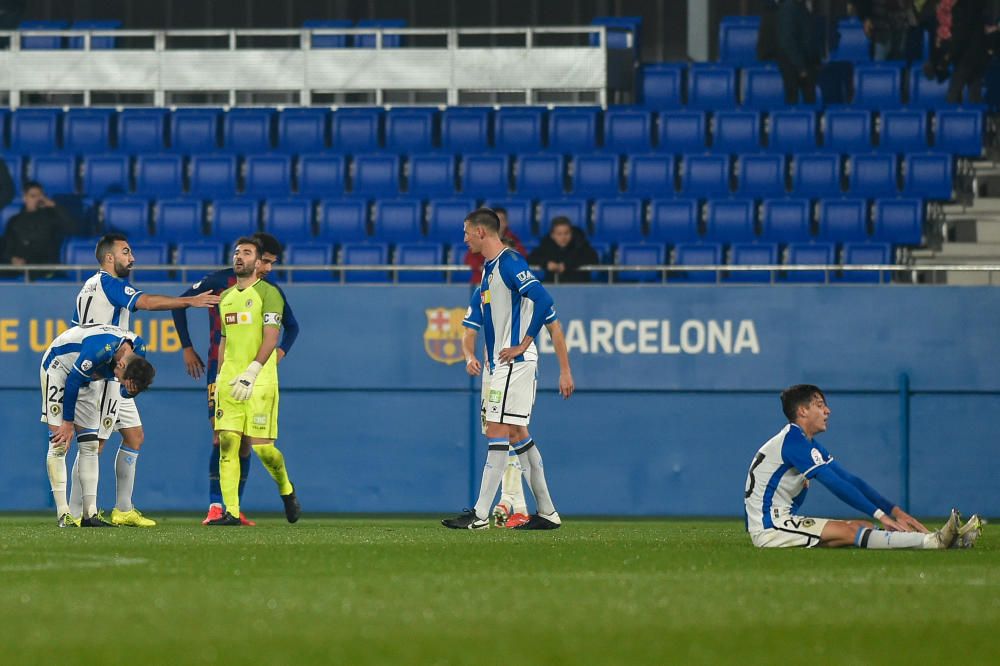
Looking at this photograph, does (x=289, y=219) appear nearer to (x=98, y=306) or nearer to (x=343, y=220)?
(x=343, y=220)

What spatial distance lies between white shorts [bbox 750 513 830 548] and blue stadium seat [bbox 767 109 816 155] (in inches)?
386

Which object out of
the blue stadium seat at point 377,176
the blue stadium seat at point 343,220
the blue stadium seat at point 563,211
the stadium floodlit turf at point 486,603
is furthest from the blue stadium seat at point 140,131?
the stadium floodlit turf at point 486,603

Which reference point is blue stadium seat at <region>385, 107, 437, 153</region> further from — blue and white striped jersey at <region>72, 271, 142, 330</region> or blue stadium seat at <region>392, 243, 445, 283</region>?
blue and white striped jersey at <region>72, 271, 142, 330</region>

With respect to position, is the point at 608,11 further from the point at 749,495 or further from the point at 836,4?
the point at 749,495

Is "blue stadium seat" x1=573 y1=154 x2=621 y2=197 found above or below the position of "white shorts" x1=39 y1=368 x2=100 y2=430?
above

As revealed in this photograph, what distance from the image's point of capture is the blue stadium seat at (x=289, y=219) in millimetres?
17859

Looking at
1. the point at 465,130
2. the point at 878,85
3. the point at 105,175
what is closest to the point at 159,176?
the point at 105,175

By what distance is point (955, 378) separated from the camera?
1552cm

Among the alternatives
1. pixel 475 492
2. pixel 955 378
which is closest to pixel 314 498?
pixel 475 492

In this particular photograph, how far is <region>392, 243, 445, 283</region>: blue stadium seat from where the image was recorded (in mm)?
17000

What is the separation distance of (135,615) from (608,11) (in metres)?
18.6

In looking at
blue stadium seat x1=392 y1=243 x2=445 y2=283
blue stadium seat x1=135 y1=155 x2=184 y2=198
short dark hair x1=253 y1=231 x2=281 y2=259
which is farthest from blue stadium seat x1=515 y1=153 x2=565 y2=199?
short dark hair x1=253 y1=231 x2=281 y2=259

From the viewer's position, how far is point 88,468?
1098 centimetres

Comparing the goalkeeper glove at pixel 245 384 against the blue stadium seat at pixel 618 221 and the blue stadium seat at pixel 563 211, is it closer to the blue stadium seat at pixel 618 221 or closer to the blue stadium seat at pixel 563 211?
the blue stadium seat at pixel 563 211
